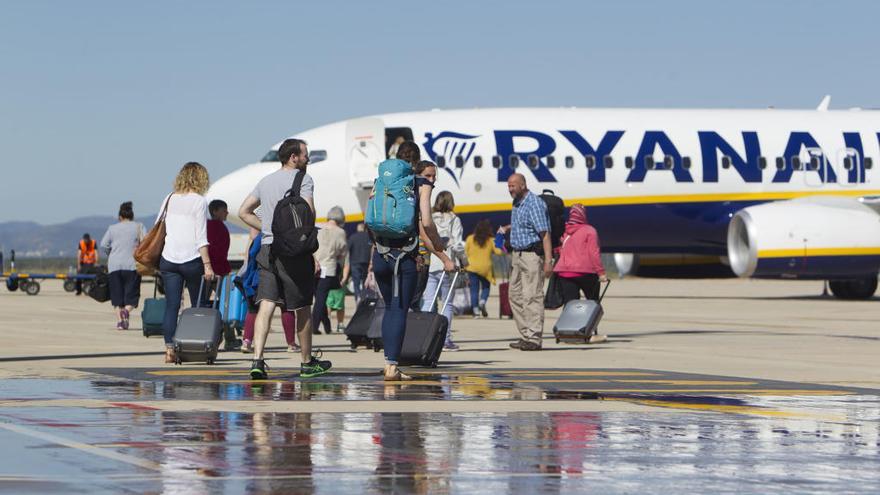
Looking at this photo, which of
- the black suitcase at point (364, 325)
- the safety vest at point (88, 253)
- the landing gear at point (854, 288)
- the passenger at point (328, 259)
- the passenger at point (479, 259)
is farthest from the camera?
the safety vest at point (88, 253)

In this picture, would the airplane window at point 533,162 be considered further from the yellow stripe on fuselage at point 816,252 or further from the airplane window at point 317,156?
the yellow stripe on fuselage at point 816,252

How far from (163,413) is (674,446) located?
318 centimetres

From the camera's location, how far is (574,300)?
64.6 ft

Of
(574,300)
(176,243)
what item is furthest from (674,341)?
(176,243)

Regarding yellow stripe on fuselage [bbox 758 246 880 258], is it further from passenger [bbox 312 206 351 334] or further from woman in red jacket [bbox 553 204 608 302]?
passenger [bbox 312 206 351 334]

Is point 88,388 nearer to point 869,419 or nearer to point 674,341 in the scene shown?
point 869,419

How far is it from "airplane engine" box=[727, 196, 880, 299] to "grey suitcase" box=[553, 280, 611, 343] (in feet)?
44.0

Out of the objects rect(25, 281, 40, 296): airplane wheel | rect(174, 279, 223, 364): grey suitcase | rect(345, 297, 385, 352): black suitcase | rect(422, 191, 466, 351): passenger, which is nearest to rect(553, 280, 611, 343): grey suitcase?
rect(422, 191, 466, 351): passenger

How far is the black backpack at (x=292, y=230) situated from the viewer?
514 inches

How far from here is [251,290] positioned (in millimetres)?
16078

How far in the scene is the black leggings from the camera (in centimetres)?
2017

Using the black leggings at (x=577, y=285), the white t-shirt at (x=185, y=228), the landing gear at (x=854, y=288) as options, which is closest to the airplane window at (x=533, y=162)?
the landing gear at (x=854, y=288)

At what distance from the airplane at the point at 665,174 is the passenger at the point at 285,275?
18.0 metres

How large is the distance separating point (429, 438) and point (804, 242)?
24285 mm
